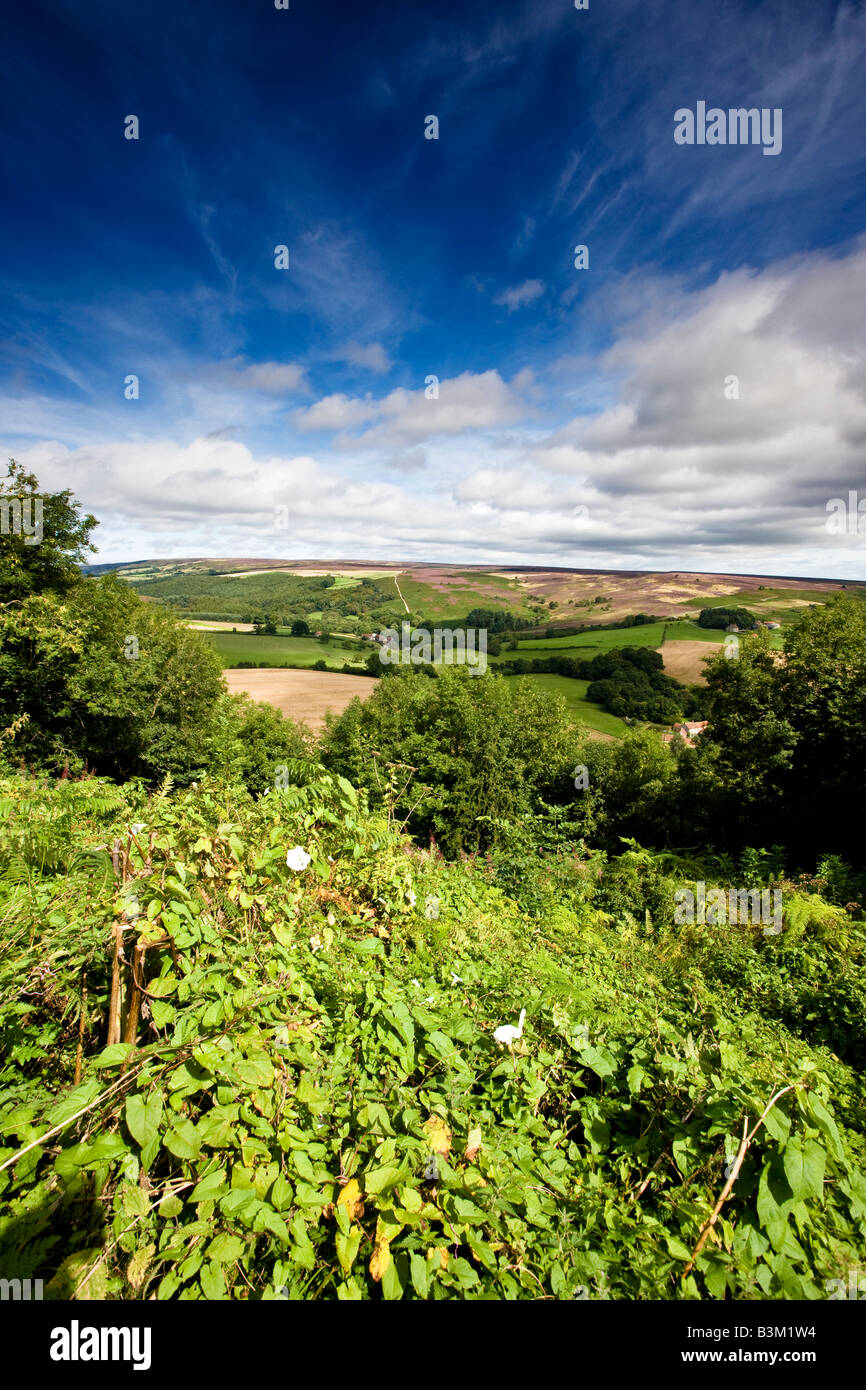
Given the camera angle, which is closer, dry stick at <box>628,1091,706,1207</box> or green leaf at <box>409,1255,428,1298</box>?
green leaf at <box>409,1255,428,1298</box>

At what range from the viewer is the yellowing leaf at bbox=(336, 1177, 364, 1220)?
1.76 m

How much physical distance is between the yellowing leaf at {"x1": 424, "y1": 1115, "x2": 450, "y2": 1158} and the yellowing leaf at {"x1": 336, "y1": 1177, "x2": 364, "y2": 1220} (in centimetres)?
30

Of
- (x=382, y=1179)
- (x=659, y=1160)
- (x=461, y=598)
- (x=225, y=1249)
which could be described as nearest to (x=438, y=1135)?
(x=382, y=1179)

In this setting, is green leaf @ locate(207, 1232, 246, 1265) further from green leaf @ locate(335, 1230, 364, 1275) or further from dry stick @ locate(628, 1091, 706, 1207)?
dry stick @ locate(628, 1091, 706, 1207)

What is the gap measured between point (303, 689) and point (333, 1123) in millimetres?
42459

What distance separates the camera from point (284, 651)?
5762 centimetres

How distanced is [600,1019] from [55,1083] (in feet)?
9.57

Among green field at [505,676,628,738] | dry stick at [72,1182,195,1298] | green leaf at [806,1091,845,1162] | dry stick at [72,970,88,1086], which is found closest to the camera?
dry stick at [72,1182,195,1298]

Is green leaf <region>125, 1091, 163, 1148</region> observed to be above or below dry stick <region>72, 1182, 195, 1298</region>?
above

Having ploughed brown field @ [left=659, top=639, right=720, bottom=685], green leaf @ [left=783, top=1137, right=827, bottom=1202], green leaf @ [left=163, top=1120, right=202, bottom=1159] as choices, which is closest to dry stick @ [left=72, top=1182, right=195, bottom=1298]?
green leaf @ [left=163, top=1120, right=202, bottom=1159]
